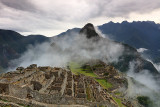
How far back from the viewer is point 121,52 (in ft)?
525

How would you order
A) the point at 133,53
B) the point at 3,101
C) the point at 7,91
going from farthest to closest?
the point at 133,53 < the point at 7,91 < the point at 3,101

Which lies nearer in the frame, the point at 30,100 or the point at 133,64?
the point at 30,100

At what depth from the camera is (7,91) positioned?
16469 millimetres

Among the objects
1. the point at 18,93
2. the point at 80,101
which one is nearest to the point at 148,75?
the point at 80,101

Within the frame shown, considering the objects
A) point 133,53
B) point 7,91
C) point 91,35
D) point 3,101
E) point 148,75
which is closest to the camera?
point 3,101

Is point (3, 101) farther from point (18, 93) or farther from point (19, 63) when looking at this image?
point (19, 63)

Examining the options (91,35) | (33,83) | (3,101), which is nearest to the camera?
(3,101)

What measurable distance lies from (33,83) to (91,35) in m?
172

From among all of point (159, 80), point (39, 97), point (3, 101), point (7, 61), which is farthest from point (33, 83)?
point (7, 61)

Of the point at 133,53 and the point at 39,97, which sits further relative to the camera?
the point at 133,53

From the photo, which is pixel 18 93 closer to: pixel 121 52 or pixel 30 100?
pixel 30 100

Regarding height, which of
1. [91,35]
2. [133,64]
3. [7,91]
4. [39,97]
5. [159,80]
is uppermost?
[91,35]

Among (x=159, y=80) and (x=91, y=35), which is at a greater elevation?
(x=91, y=35)

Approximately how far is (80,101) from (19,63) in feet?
581
